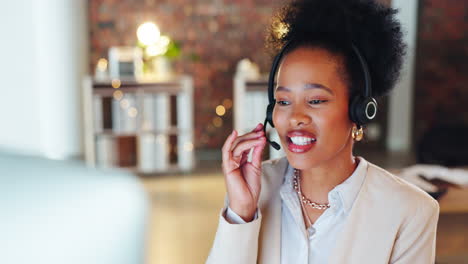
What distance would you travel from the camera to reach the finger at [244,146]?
1.01 m

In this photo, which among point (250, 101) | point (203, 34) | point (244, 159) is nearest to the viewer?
point (244, 159)

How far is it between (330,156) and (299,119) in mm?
105

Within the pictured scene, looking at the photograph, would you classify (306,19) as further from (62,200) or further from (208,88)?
(208,88)

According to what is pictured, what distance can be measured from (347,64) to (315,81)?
72 mm

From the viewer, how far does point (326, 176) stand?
3.46ft

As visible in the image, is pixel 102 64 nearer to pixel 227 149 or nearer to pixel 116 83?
pixel 116 83

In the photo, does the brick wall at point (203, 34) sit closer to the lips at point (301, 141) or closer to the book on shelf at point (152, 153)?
the book on shelf at point (152, 153)

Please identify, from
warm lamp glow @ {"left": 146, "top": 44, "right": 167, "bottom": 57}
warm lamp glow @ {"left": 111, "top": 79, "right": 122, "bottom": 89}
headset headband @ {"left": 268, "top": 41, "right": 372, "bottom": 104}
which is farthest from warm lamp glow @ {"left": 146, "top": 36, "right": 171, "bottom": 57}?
headset headband @ {"left": 268, "top": 41, "right": 372, "bottom": 104}

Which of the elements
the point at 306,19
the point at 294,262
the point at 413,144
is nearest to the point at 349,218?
the point at 294,262

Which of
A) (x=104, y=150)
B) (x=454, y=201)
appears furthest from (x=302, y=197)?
(x=104, y=150)

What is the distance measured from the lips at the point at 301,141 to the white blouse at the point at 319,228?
110 mm

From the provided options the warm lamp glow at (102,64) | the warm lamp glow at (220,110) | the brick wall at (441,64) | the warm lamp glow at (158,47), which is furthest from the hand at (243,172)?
the brick wall at (441,64)

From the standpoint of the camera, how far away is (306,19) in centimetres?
98

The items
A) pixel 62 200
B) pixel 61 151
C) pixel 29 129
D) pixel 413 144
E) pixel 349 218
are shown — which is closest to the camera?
pixel 349 218
